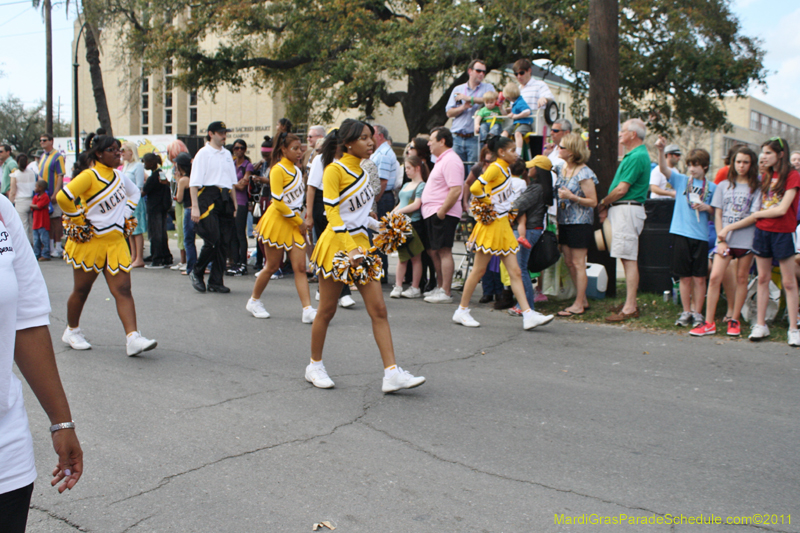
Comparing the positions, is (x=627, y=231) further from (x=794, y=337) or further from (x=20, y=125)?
(x=20, y=125)

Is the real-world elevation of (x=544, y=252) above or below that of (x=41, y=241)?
above

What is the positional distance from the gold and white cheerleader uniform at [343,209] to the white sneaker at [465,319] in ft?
8.28

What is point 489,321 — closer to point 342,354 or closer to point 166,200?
point 342,354

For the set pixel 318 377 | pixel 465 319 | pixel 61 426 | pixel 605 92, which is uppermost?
pixel 605 92

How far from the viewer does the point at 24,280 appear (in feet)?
6.58

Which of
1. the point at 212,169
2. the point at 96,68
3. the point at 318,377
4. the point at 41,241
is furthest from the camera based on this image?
the point at 96,68

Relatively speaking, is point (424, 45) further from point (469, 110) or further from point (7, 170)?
point (7, 170)

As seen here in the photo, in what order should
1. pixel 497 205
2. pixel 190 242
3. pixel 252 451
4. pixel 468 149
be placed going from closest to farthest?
pixel 252 451 → pixel 497 205 → pixel 190 242 → pixel 468 149

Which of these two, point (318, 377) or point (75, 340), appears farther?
point (75, 340)

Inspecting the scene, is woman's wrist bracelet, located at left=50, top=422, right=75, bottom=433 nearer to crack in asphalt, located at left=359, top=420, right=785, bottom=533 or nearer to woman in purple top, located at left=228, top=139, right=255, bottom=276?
crack in asphalt, located at left=359, top=420, right=785, bottom=533

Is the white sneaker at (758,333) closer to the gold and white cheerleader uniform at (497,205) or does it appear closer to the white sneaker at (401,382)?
the gold and white cheerleader uniform at (497,205)

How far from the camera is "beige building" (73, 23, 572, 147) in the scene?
40.8 meters

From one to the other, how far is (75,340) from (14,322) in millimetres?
4777

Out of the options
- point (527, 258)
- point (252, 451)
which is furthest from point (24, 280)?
point (527, 258)
